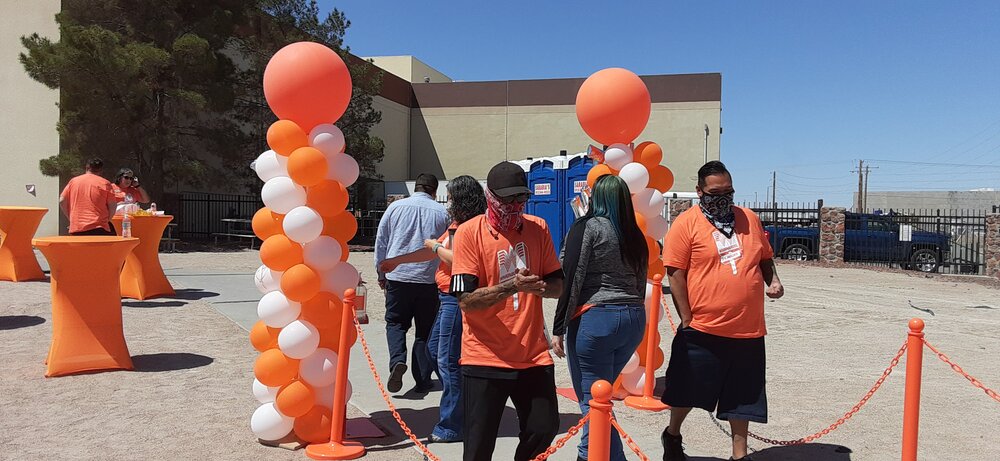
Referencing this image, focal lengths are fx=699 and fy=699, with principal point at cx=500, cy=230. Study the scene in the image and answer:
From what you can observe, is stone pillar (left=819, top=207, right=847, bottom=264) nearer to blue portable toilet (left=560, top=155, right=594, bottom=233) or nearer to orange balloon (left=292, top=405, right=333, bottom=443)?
blue portable toilet (left=560, top=155, right=594, bottom=233)

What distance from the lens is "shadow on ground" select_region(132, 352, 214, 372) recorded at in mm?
6551

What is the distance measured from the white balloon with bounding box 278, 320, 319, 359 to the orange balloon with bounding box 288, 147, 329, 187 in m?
→ 0.92

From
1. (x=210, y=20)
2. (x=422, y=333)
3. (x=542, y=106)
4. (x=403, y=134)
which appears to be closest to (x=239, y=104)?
(x=210, y=20)

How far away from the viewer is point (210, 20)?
22047 mm

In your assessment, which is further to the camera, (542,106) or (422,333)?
(542,106)

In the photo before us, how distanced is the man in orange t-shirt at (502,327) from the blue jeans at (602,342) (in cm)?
48

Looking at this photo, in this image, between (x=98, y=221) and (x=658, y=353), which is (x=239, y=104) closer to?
A: (x=98, y=221)

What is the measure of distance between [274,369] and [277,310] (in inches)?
14.9

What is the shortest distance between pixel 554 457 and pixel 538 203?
11573 millimetres

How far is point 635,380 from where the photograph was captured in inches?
232

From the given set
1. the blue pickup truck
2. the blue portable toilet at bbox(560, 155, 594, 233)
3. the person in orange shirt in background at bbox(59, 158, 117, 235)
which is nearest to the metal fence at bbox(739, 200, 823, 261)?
the blue pickup truck

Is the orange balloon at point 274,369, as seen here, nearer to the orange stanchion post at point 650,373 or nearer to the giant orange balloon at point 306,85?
the giant orange balloon at point 306,85

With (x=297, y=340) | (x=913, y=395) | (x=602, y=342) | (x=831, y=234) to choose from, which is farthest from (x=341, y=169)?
(x=831, y=234)

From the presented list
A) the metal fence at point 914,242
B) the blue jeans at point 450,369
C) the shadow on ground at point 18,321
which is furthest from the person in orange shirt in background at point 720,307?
the metal fence at point 914,242
